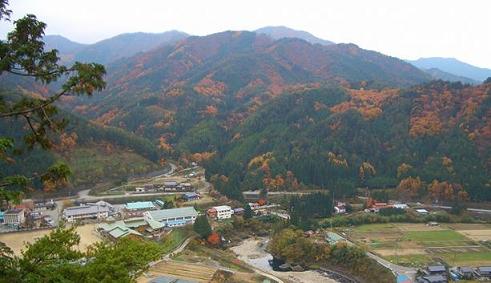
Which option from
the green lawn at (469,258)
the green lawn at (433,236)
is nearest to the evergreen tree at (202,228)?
the green lawn at (433,236)

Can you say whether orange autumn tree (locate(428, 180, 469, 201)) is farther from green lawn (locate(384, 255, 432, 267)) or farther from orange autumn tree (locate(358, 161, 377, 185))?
green lawn (locate(384, 255, 432, 267))

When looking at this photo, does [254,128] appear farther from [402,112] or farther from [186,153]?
[402,112]

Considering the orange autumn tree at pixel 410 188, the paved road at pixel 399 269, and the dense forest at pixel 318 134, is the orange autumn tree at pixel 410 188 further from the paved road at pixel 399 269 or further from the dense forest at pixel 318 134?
the paved road at pixel 399 269

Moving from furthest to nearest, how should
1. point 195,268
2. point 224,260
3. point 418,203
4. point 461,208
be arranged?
point 418,203, point 461,208, point 224,260, point 195,268

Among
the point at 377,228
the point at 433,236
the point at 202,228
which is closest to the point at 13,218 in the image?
the point at 202,228

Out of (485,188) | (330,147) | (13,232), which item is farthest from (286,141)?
(13,232)

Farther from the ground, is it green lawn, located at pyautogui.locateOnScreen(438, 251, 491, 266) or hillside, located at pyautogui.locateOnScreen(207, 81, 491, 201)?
hillside, located at pyautogui.locateOnScreen(207, 81, 491, 201)

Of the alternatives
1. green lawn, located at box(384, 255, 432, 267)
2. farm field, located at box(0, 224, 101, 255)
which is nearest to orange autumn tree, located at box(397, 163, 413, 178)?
green lawn, located at box(384, 255, 432, 267)
